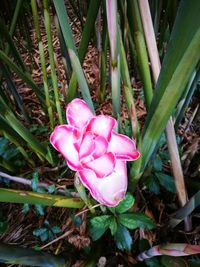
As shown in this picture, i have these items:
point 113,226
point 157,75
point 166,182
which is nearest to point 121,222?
point 113,226

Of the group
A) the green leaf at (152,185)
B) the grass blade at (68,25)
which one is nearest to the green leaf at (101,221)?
the green leaf at (152,185)

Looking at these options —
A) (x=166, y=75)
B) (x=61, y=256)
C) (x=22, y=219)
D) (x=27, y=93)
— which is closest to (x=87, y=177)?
(x=166, y=75)

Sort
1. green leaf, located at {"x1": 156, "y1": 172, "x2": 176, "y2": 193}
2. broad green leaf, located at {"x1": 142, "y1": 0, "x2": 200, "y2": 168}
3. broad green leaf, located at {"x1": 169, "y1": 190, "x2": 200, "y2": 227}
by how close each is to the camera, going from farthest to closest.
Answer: green leaf, located at {"x1": 156, "y1": 172, "x2": 176, "y2": 193} → broad green leaf, located at {"x1": 169, "y1": 190, "x2": 200, "y2": 227} → broad green leaf, located at {"x1": 142, "y1": 0, "x2": 200, "y2": 168}

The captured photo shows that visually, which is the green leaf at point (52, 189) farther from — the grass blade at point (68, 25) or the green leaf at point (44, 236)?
the grass blade at point (68, 25)

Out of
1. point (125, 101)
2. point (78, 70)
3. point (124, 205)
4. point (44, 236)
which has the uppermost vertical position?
point (78, 70)

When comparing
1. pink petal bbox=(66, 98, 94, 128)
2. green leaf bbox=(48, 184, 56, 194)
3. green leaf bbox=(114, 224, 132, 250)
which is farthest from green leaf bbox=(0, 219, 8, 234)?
pink petal bbox=(66, 98, 94, 128)

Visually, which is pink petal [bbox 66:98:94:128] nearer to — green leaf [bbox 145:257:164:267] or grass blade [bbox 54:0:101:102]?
grass blade [bbox 54:0:101:102]

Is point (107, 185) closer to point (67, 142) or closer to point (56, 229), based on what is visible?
point (67, 142)
